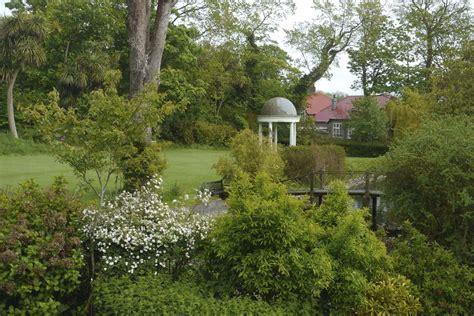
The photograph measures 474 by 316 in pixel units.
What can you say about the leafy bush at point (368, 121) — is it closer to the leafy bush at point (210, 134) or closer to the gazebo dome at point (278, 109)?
the leafy bush at point (210, 134)

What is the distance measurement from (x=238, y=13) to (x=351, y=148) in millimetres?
14399

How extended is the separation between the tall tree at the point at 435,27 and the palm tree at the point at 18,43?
2964cm

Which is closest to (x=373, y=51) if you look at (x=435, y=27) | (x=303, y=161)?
(x=435, y=27)

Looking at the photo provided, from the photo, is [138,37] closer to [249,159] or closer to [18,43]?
→ [249,159]

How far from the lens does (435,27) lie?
41.1 meters

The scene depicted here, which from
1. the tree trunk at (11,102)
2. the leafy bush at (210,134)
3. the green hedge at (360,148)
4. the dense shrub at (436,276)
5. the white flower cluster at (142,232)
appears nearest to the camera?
the white flower cluster at (142,232)

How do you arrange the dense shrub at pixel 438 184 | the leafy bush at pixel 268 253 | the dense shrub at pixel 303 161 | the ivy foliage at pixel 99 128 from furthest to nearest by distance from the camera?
the dense shrub at pixel 303 161
the dense shrub at pixel 438 184
the ivy foliage at pixel 99 128
the leafy bush at pixel 268 253

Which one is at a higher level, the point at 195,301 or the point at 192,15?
the point at 192,15

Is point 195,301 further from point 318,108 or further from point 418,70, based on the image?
point 318,108

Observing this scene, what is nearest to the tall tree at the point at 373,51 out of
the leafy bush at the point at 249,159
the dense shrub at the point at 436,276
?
the leafy bush at the point at 249,159

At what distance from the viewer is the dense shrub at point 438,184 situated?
21.3ft

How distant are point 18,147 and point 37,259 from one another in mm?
20270

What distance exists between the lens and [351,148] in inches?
1341

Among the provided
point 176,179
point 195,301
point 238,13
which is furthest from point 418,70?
point 195,301
